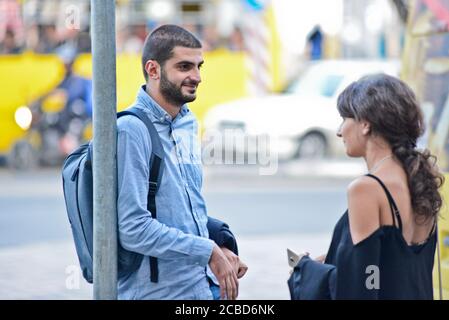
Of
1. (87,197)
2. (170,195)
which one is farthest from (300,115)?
(87,197)

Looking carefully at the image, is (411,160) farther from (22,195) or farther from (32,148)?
(32,148)

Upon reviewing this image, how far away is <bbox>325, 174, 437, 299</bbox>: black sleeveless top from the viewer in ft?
9.72

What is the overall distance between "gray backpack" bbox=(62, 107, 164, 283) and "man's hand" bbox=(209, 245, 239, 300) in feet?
0.62

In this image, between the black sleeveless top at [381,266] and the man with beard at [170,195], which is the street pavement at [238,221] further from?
the black sleeveless top at [381,266]

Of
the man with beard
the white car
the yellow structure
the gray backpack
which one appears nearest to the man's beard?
the man with beard

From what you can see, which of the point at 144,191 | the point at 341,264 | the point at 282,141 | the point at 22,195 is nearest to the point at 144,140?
the point at 144,191

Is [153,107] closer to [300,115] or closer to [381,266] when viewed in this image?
[381,266]

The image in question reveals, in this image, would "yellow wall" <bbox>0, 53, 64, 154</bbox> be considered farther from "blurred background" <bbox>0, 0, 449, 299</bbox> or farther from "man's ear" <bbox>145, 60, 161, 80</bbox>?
"man's ear" <bbox>145, 60, 161, 80</bbox>

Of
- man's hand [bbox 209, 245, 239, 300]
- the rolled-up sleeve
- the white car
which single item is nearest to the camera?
the rolled-up sleeve

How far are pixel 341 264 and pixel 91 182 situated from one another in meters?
0.83

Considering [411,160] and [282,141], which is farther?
[282,141]

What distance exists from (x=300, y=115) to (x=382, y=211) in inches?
577

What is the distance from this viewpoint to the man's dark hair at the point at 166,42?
3.44 metres
